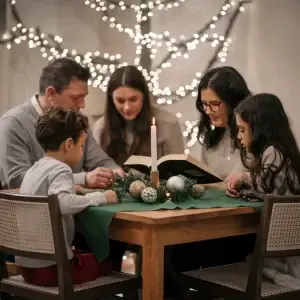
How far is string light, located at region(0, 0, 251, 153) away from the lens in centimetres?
487

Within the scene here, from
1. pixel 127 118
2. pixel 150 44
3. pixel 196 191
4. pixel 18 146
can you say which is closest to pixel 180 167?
pixel 196 191

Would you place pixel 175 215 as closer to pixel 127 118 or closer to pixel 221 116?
pixel 221 116

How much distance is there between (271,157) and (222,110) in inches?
33.2

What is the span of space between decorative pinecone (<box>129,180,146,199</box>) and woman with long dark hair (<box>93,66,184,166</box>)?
4.14ft

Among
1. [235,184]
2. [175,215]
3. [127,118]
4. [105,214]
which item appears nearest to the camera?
[175,215]

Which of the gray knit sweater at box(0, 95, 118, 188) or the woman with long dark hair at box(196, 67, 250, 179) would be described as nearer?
the gray knit sweater at box(0, 95, 118, 188)

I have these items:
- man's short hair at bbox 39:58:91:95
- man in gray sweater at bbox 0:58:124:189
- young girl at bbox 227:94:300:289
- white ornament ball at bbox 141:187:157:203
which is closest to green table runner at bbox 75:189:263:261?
white ornament ball at bbox 141:187:157:203

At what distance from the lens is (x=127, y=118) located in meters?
3.86

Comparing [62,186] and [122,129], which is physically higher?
[122,129]

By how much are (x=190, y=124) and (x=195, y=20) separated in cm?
80

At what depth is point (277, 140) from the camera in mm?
2715

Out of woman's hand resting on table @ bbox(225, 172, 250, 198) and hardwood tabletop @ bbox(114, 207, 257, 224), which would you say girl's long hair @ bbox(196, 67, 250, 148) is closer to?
woman's hand resting on table @ bbox(225, 172, 250, 198)

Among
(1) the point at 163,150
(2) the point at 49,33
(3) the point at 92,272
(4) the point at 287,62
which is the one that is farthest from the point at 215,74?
(2) the point at 49,33

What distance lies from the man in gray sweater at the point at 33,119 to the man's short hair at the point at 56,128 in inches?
23.1
